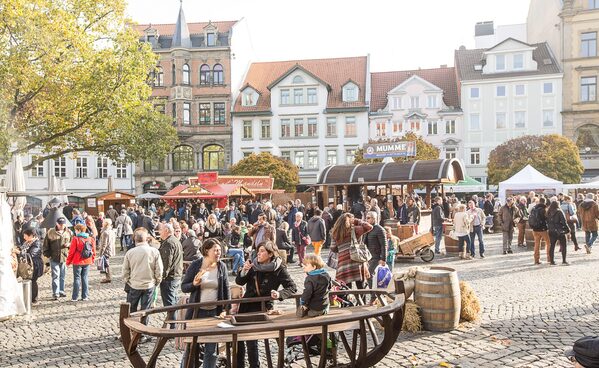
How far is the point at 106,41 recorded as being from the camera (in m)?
22.1

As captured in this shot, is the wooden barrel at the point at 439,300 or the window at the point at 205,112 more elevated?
the window at the point at 205,112

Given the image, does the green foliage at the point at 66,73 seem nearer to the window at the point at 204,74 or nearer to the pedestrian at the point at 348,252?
the pedestrian at the point at 348,252

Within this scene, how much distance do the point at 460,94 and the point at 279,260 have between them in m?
43.3

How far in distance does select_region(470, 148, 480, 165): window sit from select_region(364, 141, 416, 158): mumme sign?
23.1 metres

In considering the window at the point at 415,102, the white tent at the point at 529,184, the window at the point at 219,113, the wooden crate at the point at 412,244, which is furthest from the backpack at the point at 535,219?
the window at the point at 219,113

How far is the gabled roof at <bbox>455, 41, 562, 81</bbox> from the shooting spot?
44.8 metres

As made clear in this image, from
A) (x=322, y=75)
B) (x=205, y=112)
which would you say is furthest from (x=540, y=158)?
(x=205, y=112)

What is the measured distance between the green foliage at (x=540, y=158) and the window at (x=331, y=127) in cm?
1391

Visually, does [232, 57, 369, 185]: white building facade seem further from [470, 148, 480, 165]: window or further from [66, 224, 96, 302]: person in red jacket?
[66, 224, 96, 302]: person in red jacket

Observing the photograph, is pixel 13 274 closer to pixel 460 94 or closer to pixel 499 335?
pixel 499 335

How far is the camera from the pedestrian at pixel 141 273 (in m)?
7.86

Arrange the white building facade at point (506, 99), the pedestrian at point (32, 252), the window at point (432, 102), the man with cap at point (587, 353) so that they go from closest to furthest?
the man with cap at point (587, 353), the pedestrian at point (32, 252), the white building facade at point (506, 99), the window at point (432, 102)

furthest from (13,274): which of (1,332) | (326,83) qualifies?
(326,83)

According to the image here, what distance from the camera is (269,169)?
4041 centimetres
